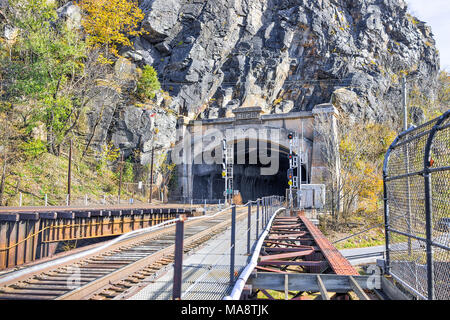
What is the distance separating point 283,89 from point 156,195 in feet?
75.6

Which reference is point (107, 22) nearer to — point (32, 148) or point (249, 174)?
point (32, 148)

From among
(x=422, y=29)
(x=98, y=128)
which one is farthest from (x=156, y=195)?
(x=422, y=29)

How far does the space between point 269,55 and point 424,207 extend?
141ft

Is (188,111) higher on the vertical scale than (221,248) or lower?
higher

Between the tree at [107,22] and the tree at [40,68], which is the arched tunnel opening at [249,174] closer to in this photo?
the tree at [40,68]

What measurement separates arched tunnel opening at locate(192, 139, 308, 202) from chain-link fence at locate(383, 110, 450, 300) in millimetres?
30307

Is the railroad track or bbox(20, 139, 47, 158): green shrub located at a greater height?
bbox(20, 139, 47, 158): green shrub

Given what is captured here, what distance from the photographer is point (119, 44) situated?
4222cm

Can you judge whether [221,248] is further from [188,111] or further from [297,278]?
[188,111]

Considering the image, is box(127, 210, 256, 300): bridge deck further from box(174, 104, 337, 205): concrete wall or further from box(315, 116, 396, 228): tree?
box(174, 104, 337, 205): concrete wall

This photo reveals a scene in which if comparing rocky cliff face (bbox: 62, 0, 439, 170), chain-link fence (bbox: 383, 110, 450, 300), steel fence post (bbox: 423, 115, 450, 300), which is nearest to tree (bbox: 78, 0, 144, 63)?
rocky cliff face (bbox: 62, 0, 439, 170)

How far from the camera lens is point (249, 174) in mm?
50625

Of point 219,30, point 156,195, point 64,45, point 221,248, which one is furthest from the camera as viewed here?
point 219,30

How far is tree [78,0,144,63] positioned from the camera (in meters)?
38.6
